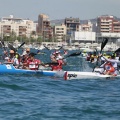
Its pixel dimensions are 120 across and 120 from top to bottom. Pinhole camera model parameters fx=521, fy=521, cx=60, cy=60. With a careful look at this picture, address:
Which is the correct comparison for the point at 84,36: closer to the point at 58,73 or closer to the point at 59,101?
the point at 58,73

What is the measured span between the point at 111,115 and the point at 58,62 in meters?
13.4

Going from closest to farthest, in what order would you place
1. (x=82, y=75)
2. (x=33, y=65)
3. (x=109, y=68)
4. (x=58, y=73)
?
(x=82, y=75)
(x=58, y=73)
(x=109, y=68)
(x=33, y=65)

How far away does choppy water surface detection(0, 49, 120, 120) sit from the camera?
14.0m

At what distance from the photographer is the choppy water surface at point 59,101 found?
Result: 14.0 m

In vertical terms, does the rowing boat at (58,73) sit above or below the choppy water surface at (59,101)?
above

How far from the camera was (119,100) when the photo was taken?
17172 mm

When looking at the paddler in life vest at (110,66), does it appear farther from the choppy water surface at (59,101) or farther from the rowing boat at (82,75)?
the choppy water surface at (59,101)

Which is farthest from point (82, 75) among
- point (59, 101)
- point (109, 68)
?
point (59, 101)

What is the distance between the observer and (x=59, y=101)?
53.2 ft

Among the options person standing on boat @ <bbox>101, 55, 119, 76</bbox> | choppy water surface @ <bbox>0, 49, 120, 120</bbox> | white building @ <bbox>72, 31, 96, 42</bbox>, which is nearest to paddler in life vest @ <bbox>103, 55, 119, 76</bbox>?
person standing on boat @ <bbox>101, 55, 119, 76</bbox>

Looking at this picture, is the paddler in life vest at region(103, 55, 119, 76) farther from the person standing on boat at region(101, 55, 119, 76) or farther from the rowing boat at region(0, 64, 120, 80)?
the rowing boat at region(0, 64, 120, 80)

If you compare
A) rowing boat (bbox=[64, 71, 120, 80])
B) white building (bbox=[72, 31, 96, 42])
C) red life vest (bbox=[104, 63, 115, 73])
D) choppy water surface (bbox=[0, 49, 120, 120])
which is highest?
white building (bbox=[72, 31, 96, 42])

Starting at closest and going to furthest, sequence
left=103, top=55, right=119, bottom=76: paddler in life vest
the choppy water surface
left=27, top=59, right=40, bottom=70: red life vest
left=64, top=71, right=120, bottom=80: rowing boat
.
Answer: the choppy water surface
left=64, top=71, right=120, bottom=80: rowing boat
left=103, top=55, right=119, bottom=76: paddler in life vest
left=27, top=59, right=40, bottom=70: red life vest

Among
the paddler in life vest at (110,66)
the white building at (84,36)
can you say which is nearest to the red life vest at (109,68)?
the paddler in life vest at (110,66)
